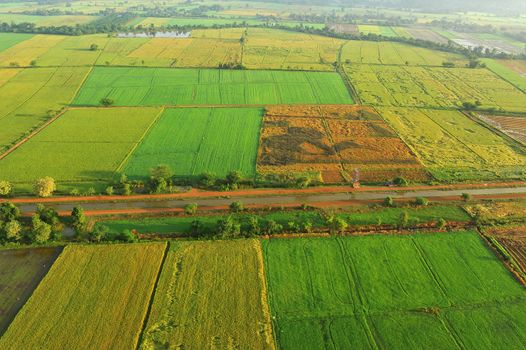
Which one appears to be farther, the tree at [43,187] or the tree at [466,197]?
the tree at [466,197]

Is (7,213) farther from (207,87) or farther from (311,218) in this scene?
(207,87)

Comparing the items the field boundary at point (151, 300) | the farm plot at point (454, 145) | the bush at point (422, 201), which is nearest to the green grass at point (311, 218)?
the bush at point (422, 201)

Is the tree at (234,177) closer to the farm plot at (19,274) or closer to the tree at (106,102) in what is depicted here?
the farm plot at (19,274)

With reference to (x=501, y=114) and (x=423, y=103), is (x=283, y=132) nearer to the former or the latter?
(x=423, y=103)

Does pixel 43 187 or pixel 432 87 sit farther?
pixel 432 87

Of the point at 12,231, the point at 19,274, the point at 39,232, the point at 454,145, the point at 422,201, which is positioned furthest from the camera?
the point at 454,145

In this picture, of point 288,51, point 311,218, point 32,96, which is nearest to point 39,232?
point 311,218
